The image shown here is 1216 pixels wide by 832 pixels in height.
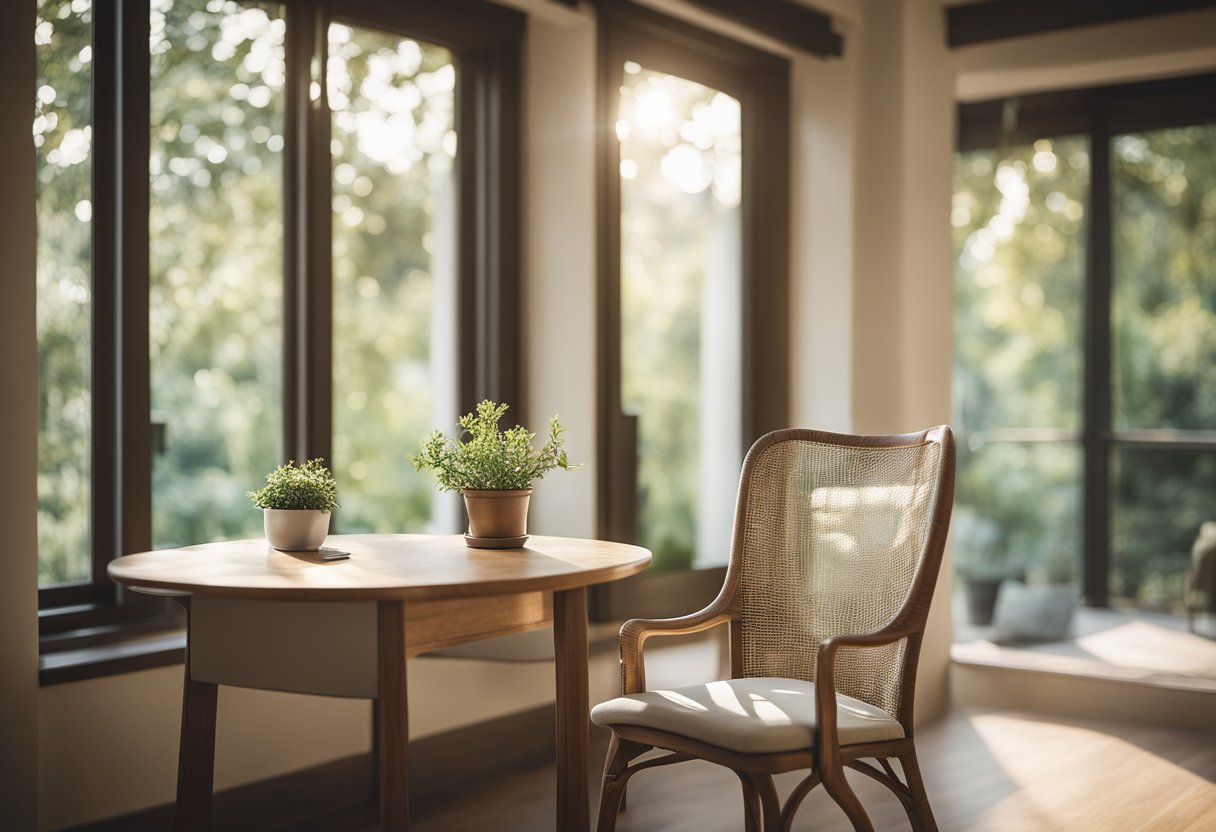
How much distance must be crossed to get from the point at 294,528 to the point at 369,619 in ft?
1.46

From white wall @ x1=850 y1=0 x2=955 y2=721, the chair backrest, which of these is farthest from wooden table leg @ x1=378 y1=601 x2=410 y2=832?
white wall @ x1=850 y1=0 x2=955 y2=721

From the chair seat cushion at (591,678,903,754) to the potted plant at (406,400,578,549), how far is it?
0.41 m

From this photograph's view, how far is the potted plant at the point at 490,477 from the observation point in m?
2.34

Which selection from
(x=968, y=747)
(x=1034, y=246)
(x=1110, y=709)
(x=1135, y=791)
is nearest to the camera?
(x=1135, y=791)

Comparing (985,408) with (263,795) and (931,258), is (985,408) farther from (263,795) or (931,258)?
(263,795)

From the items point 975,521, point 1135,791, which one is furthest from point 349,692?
point 975,521

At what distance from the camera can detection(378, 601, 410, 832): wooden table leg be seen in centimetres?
191

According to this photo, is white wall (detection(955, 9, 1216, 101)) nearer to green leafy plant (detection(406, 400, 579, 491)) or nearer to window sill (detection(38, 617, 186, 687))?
green leafy plant (detection(406, 400, 579, 491))

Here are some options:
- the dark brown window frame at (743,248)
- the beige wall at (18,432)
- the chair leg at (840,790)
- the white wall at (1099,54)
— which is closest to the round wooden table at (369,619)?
the beige wall at (18,432)

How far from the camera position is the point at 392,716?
193cm

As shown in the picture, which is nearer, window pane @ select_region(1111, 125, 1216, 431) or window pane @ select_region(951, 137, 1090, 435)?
window pane @ select_region(1111, 125, 1216, 431)

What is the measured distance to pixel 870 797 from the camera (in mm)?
3113

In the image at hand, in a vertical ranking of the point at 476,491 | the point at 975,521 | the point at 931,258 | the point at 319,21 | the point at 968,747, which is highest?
the point at 319,21

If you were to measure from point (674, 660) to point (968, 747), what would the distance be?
3.26 feet
